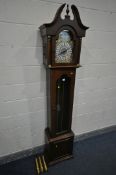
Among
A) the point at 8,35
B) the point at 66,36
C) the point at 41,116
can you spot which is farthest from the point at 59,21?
the point at 41,116

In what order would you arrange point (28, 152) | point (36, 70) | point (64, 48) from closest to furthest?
point (64, 48) < point (36, 70) < point (28, 152)

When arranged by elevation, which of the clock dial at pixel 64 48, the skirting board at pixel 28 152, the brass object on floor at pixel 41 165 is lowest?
the brass object on floor at pixel 41 165

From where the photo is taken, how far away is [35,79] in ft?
5.23

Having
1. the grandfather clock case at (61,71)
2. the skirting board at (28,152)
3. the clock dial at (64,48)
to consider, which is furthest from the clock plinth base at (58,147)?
the clock dial at (64,48)

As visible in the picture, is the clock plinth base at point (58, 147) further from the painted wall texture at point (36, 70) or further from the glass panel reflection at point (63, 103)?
the painted wall texture at point (36, 70)

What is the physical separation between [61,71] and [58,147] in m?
0.95

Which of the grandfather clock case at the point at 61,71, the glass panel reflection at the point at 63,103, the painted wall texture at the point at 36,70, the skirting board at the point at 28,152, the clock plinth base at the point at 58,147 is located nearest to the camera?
the grandfather clock case at the point at 61,71

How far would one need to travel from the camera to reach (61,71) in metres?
1.40

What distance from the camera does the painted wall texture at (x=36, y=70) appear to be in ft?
4.49

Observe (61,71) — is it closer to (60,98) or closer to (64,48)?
(64,48)

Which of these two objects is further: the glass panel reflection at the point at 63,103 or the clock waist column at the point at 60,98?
the glass panel reflection at the point at 63,103

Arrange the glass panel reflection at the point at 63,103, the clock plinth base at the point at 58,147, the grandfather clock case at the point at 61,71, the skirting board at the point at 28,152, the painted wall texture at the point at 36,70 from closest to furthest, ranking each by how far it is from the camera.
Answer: the grandfather clock case at the point at 61,71 → the painted wall texture at the point at 36,70 → the glass panel reflection at the point at 63,103 → the clock plinth base at the point at 58,147 → the skirting board at the point at 28,152

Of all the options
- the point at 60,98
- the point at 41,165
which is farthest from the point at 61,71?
the point at 41,165

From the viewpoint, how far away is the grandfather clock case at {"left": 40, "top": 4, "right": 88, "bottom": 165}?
1224 millimetres
